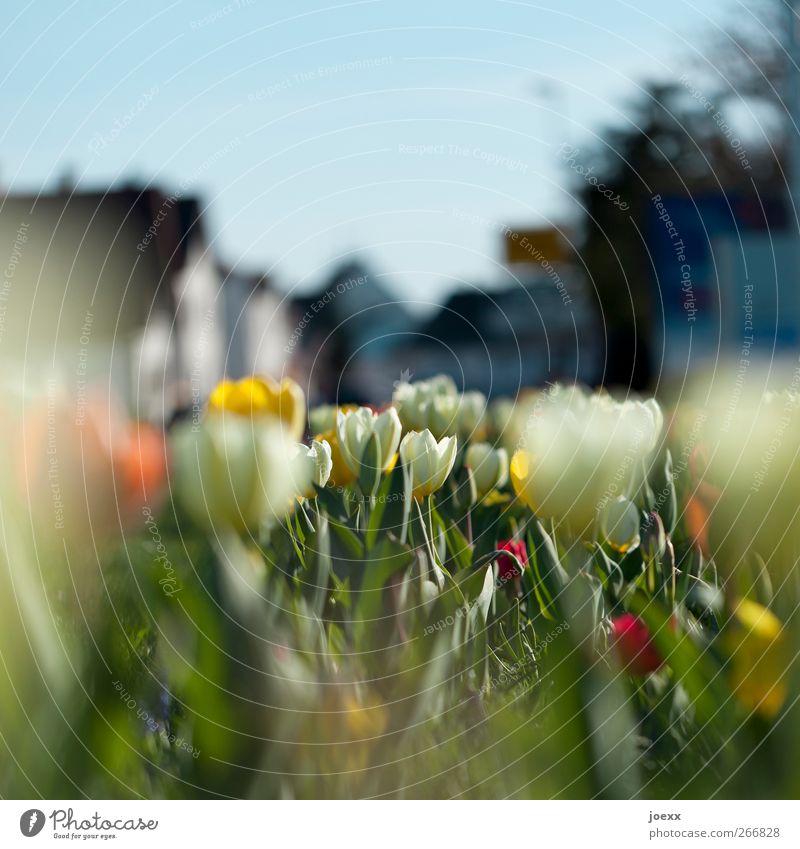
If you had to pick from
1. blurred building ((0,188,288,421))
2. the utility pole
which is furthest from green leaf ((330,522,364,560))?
the utility pole

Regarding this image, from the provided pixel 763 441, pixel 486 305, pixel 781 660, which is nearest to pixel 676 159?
pixel 486 305

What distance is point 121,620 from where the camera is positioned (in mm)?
351

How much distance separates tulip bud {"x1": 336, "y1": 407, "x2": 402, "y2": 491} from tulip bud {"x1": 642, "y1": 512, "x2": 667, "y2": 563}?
123mm

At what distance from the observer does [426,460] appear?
430 mm

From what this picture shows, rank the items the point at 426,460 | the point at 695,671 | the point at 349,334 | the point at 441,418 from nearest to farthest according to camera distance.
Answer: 1. the point at 695,671
2. the point at 426,460
3. the point at 441,418
4. the point at 349,334

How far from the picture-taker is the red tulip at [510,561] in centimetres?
38

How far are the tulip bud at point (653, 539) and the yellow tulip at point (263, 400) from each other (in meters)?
0.17

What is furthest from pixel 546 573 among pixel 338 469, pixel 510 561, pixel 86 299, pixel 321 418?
pixel 86 299

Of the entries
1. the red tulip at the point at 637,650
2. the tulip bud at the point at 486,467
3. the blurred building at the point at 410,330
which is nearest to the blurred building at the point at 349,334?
the blurred building at the point at 410,330

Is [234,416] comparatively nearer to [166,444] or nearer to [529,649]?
[166,444]

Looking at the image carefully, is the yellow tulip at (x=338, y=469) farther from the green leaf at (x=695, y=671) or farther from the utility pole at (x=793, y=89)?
the utility pole at (x=793, y=89)

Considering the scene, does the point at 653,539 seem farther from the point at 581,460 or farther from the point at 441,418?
the point at 441,418

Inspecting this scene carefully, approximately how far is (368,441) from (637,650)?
17 cm

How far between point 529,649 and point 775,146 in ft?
1.64
